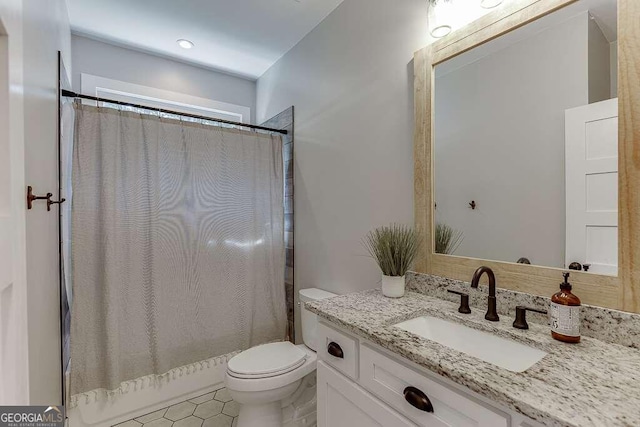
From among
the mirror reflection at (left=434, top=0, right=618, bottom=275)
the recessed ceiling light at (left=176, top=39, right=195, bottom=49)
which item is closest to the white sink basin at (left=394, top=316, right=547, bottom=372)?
the mirror reflection at (left=434, top=0, right=618, bottom=275)

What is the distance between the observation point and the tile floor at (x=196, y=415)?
1803mm

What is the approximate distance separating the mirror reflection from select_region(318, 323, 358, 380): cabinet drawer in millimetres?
606

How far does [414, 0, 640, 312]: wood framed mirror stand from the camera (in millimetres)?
840

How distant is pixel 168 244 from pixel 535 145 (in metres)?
2.03

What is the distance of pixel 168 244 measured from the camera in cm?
196

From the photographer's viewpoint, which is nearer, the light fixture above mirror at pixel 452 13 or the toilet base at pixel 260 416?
the light fixture above mirror at pixel 452 13

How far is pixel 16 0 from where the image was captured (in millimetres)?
804

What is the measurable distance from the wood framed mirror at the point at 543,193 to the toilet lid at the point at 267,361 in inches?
34.0

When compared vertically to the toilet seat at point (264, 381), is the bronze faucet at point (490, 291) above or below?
above

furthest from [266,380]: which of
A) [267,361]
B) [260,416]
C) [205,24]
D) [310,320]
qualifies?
[205,24]

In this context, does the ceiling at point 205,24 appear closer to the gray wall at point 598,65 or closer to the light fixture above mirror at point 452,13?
the light fixture above mirror at point 452,13

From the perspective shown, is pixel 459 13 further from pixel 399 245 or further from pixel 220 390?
pixel 220 390

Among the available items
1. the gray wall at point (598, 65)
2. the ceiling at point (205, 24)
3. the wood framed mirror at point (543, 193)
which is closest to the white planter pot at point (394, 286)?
the wood framed mirror at point (543, 193)

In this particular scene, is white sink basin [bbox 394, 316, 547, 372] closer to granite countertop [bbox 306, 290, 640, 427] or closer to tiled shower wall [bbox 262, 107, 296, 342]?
granite countertop [bbox 306, 290, 640, 427]
